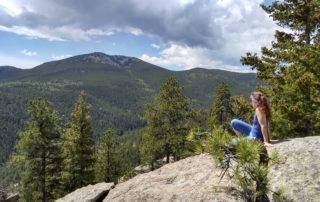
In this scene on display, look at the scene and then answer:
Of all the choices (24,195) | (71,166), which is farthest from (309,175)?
(24,195)

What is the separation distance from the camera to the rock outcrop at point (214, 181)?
1012 cm

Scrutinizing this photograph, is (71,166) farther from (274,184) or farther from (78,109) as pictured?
(274,184)

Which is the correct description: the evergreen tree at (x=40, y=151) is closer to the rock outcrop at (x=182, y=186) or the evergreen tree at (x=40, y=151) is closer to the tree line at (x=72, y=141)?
the tree line at (x=72, y=141)

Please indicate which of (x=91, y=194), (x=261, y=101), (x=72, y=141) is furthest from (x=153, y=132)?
(x=261, y=101)

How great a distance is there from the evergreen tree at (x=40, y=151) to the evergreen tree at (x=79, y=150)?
5.36 ft

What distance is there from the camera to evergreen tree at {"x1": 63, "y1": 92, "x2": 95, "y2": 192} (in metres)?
38.5

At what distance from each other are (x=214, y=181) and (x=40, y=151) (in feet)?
89.5

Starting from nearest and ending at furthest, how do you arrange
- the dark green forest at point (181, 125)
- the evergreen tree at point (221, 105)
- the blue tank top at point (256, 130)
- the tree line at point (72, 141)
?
the blue tank top at point (256, 130) < the dark green forest at point (181, 125) < the tree line at point (72, 141) < the evergreen tree at point (221, 105)

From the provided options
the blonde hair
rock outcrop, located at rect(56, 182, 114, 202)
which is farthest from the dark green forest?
rock outcrop, located at rect(56, 182, 114, 202)

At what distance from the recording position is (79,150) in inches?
1542

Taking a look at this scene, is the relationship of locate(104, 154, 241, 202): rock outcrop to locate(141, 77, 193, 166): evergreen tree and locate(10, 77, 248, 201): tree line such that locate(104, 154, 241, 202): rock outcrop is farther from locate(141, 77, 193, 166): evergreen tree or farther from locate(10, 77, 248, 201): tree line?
locate(141, 77, 193, 166): evergreen tree

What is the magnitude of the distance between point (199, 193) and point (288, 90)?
45.8 ft

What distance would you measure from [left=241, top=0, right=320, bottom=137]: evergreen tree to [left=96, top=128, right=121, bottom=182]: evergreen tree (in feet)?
79.8

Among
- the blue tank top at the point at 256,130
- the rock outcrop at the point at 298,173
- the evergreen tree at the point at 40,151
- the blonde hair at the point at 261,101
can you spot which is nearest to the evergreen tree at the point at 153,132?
the evergreen tree at the point at 40,151
